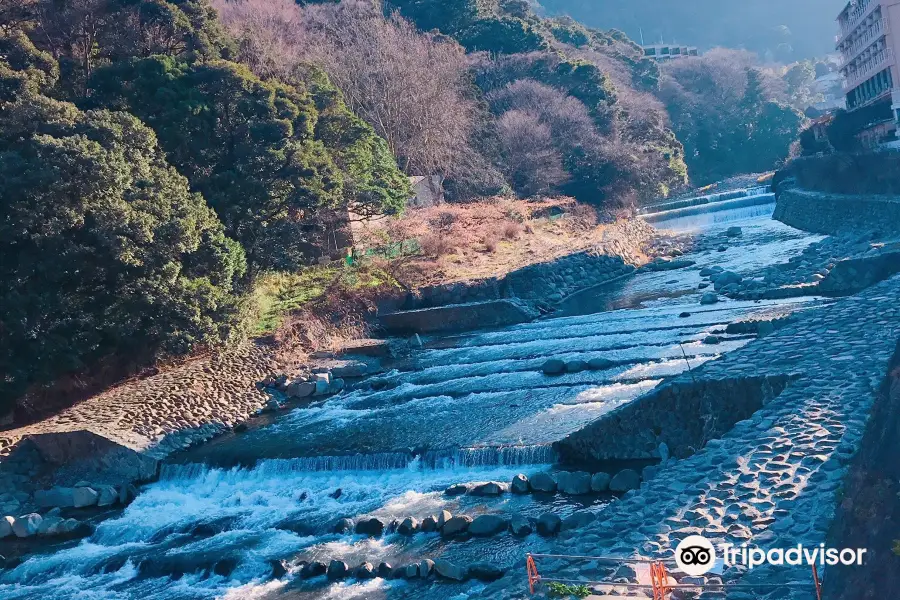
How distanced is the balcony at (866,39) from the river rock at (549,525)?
32.8m

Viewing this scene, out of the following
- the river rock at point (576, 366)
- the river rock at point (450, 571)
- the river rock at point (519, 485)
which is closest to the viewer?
the river rock at point (450, 571)

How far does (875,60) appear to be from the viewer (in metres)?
36.9

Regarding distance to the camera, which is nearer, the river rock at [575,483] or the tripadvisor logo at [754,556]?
the tripadvisor logo at [754,556]

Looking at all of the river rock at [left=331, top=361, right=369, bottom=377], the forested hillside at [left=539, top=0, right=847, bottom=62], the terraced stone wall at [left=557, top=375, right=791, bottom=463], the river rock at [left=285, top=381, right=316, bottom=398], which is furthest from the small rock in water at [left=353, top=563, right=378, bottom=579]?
the forested hillside at [left=539, top=0, right=847, bottom=62]

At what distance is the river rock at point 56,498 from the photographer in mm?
14234

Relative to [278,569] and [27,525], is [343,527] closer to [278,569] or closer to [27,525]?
[278,569]

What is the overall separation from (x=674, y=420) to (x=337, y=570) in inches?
207

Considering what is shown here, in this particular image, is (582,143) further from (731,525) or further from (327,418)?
(731,525)

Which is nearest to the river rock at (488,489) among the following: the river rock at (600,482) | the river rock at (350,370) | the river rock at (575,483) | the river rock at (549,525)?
the river rock at (575,483)

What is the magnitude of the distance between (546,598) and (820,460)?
3236 millimetres

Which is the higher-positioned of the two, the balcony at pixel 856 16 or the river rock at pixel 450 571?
the balcony at pixel 856 16

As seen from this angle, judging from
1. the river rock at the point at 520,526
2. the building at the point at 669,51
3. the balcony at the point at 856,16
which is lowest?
the river rock at the point at 520,526

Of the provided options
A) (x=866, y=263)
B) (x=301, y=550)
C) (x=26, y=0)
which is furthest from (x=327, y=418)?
(x=26, y=0)

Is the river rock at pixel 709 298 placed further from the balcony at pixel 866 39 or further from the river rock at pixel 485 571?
the balcony at pixel 866 39
